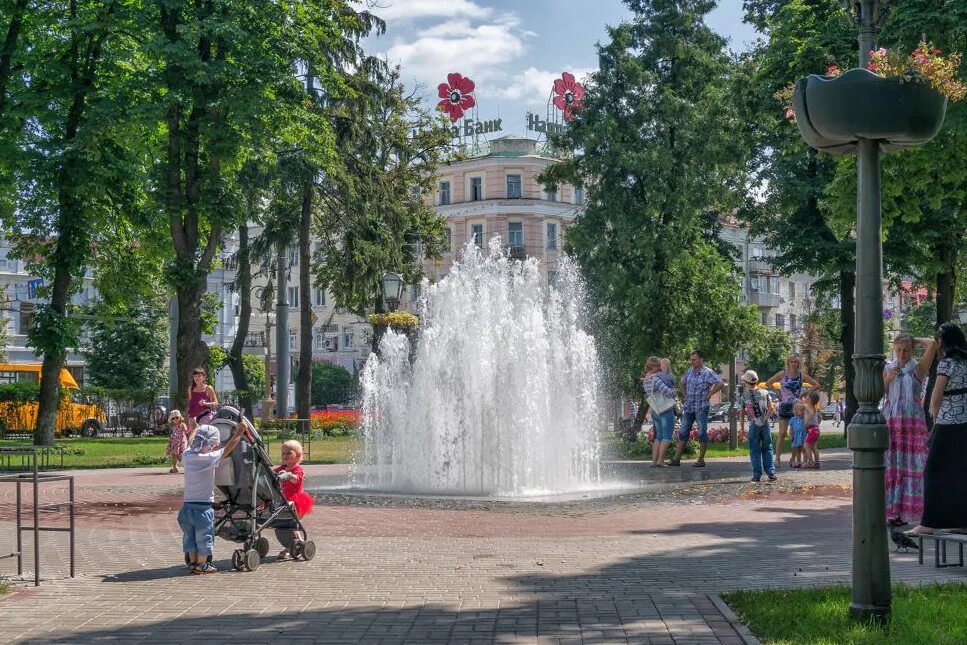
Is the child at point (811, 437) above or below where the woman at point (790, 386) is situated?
below

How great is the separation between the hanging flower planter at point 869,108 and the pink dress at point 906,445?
450cm

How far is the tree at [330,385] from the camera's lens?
75.6 metres

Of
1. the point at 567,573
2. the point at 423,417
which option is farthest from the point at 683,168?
the point at 567,573

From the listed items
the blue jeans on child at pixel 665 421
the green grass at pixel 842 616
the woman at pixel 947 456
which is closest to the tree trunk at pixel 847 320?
the blue jeans on child at pixel 665 421

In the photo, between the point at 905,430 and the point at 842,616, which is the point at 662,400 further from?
the point at 842,616

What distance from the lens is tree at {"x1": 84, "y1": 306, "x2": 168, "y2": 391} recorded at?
59.9 metres

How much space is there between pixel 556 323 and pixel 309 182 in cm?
1756

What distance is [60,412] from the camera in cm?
4356

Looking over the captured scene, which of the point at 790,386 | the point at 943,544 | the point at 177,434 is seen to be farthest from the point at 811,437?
the point at 943,544

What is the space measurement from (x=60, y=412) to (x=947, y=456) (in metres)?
39.5

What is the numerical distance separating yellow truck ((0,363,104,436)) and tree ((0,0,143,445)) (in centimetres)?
685

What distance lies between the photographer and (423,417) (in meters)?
18.4

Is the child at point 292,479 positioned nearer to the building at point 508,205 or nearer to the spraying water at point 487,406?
the spraying water at point 487,406

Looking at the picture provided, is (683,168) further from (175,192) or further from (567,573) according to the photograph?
(567,573)
